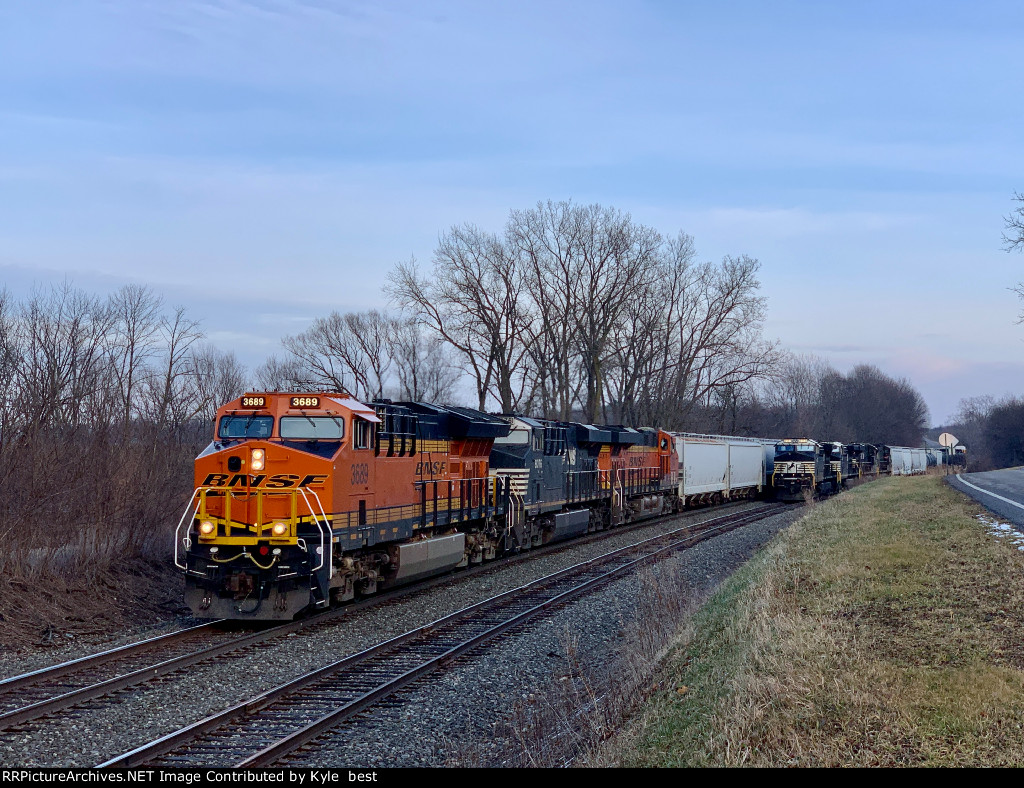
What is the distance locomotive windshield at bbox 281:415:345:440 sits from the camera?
13633 millimetres

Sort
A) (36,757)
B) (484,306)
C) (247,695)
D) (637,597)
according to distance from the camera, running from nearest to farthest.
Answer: (36,757)
(247,695)
(637,597)
(484,306)

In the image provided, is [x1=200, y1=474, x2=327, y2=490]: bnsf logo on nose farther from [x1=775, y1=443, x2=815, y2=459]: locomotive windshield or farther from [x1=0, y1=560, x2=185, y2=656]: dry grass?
[x1=775, y1=443, x2=815, y2=459]: locomotive windshield

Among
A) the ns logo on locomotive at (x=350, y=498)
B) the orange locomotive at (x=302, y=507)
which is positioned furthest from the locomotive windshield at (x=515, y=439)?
the orange locomotive at (x=302, y=507)

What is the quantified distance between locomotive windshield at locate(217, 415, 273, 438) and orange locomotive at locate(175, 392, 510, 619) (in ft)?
0.05

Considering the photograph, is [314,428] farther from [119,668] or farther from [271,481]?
[119,668]

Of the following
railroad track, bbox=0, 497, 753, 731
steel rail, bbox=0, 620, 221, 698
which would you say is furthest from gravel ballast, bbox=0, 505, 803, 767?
steel rail, bbox=0, 620, 221, 698

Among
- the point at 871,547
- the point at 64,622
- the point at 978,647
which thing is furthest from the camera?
the point at 871,547

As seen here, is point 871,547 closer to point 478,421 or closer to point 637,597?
point 637,597

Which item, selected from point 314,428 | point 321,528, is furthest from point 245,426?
point 321,528

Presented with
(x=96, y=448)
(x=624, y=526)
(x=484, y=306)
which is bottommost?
(x=624, y=526)

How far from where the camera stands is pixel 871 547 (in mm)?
15250

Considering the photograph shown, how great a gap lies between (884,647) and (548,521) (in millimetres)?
16371

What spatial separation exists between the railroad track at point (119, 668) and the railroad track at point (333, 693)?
1.65m

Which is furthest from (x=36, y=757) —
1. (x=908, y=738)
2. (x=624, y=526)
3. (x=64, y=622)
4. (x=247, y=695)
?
(x=624, y=526)
